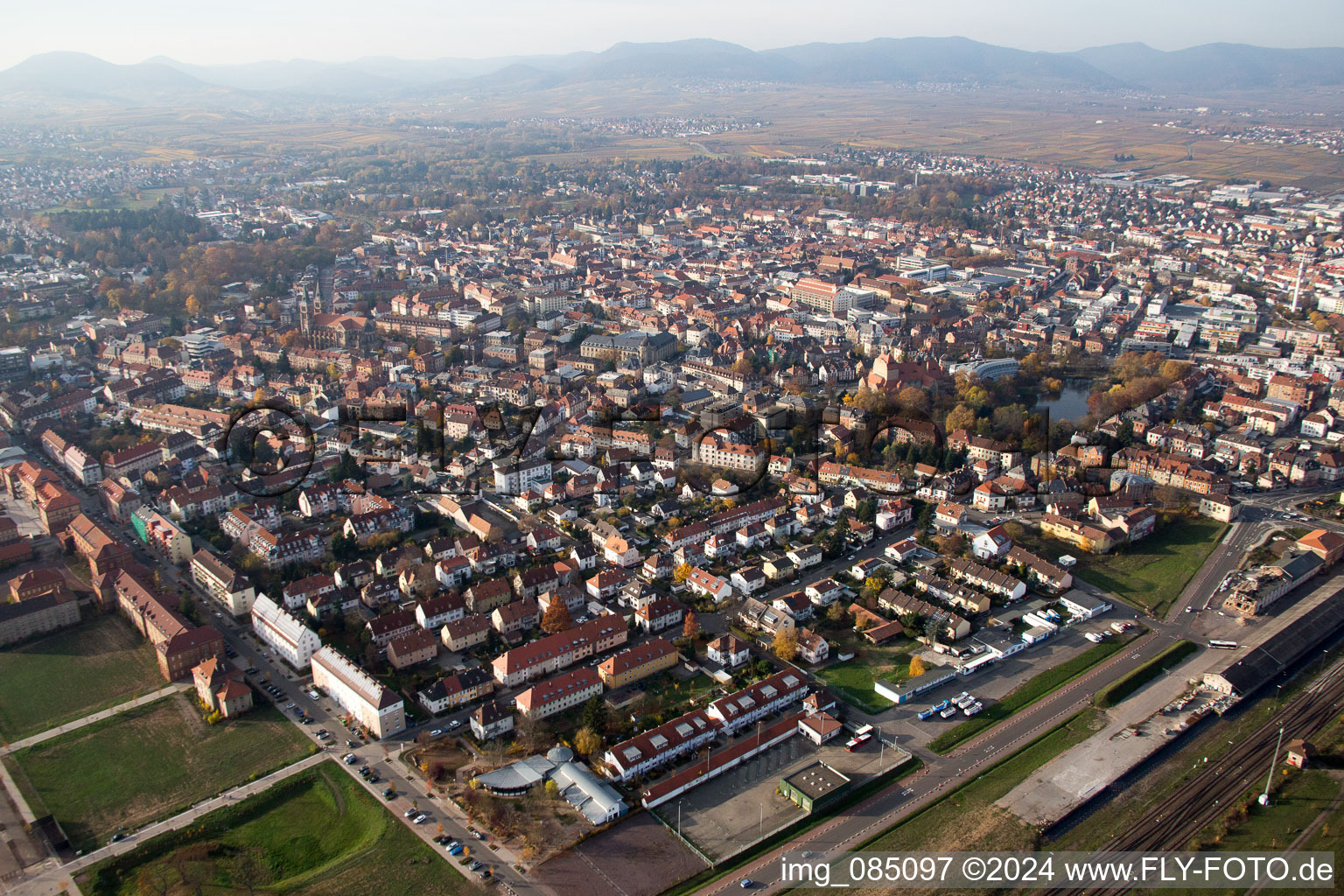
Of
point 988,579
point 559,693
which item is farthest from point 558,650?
point 988,579

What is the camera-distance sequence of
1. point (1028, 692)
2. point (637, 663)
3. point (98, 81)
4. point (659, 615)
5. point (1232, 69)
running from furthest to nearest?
point (1232, 69)
point (98, 81)
point (659, 615)
point (637, 663)
point (1028, 692)

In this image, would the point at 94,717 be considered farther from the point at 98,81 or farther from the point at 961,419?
the point at 98,81

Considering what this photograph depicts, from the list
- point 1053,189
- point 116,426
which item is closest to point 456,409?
point 116,426

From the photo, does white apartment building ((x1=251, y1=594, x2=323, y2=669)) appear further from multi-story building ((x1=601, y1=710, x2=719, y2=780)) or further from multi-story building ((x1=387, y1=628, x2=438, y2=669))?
multi-story building ((x1=601, y1=710, x2=719, y2=780))

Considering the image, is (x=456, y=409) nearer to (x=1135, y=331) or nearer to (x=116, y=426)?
(x=116, y=426)

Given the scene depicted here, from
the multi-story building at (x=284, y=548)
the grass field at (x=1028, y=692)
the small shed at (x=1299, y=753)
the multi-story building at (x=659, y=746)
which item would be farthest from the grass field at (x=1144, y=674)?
the multi-story building at (x=284, y=548)

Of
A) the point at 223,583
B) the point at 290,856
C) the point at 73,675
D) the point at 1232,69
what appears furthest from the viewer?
the point at 1232,69
